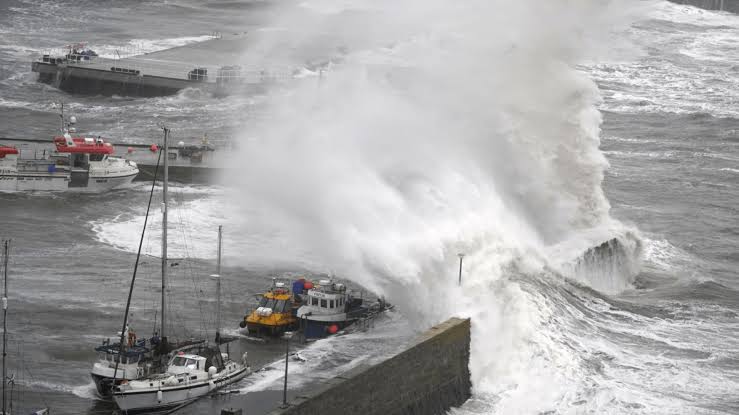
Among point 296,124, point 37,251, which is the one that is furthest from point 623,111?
point 37,251

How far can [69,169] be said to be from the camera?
2058 inches

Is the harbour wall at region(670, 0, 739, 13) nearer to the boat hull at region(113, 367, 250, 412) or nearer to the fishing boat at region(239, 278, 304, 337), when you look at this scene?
the fishing boat at region(239, 278, 304, 337)

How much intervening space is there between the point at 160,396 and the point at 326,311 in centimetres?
738

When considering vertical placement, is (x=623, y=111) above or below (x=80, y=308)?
above

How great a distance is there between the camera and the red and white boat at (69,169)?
50.9 metres

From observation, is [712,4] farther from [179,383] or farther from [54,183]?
[179,383]

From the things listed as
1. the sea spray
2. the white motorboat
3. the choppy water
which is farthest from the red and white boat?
the white motorboat

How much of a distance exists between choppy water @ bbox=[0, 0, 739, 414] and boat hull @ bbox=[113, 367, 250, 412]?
2.57 feet

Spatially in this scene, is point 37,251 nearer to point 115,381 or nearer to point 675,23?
point 115,381

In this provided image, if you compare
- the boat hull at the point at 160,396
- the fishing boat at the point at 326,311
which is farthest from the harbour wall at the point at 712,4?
the boat hull at the point at 160,396

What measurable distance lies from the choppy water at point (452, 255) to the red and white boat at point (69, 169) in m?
1.03

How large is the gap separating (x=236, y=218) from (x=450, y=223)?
1061cm

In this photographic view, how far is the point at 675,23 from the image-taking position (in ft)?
362

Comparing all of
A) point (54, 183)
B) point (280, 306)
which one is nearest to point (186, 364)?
point (280, 306)
